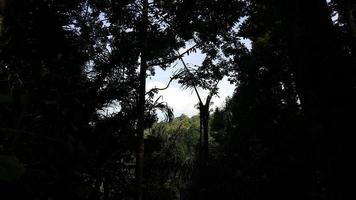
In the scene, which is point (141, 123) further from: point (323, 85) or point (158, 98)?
point (323, 85)

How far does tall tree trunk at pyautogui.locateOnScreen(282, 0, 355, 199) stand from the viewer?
1.70m

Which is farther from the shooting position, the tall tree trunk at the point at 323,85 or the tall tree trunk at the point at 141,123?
the tall tree trunk at the point at 141,123

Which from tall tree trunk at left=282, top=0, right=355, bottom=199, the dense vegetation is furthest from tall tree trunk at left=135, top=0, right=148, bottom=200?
tall tree trunk at left=282, top=0, right=355, bottom=199

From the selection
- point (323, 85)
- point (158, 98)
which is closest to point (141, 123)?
point (158, 98)

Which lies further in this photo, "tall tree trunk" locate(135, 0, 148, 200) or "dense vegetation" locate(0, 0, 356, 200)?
"tall tree trunk" locate(135, 0, 148, 200)

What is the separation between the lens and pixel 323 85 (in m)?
1.82

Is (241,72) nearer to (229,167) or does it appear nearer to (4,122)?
(229,167)

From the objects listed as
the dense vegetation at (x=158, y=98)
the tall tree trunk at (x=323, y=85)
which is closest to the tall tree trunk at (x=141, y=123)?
the dense vegetation at (x=158, y=98)

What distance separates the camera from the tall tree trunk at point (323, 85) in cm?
170

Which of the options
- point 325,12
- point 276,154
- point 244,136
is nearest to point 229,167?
point 244,136

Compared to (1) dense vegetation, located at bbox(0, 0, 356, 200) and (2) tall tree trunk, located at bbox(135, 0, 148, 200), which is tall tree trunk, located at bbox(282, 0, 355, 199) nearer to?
(1) dense vegetation, located at bbox(0, 0, 356, 200)

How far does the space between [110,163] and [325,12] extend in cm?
764

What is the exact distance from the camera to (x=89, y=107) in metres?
7.19

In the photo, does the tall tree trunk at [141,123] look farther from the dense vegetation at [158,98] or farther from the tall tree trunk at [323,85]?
the tall tree trunk at [323,85]
